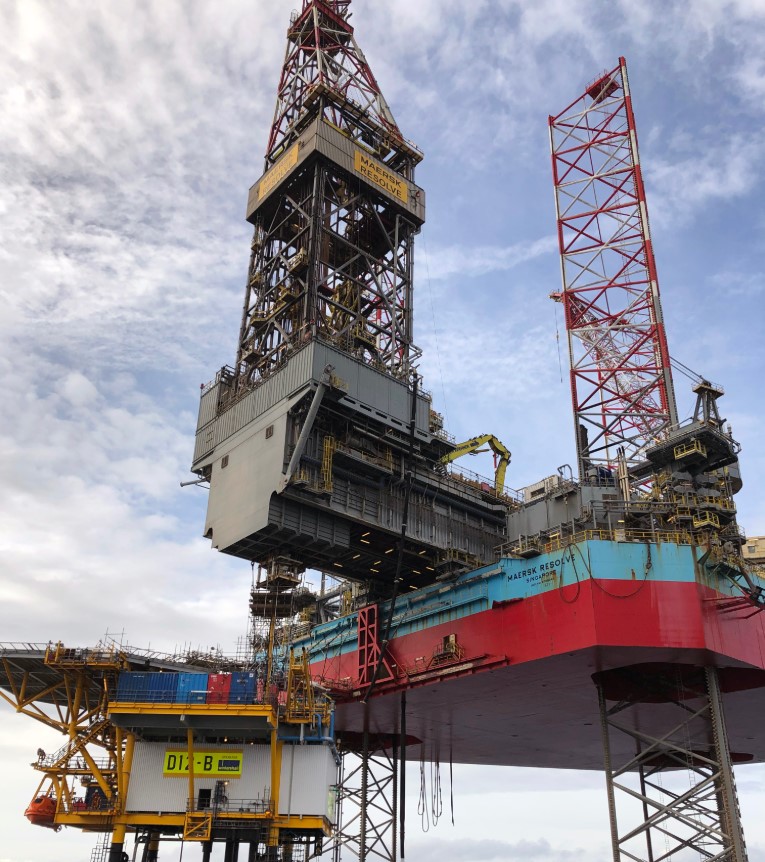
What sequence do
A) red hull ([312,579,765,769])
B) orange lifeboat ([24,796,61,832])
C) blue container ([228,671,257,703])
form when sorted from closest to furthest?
1. orange lifeboat ([24,796,61,832])
2. blue container ([228,671,257,703])
3. red hull ([312,579,765,769])

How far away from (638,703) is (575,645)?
783cm

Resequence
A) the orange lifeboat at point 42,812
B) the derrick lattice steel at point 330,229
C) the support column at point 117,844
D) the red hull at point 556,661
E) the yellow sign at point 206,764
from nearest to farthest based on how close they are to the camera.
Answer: the support column at point 117,844, the orange lifeboat at point 42,812, the yellow sign at point 206,764, the red hull at point 556,661, the derrick lattice steel at point 330,229

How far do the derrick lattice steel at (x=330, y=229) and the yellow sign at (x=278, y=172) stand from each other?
0.33 ft

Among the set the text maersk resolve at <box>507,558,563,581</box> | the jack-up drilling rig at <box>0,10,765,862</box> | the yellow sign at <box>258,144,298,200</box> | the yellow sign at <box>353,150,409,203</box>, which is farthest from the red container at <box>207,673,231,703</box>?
the yellow sign at <box>353,150,409,203</box>

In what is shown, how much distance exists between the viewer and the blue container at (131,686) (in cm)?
3391

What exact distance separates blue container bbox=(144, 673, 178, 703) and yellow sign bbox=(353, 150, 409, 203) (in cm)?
3032

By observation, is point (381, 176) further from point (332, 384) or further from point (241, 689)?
point (241, 689)

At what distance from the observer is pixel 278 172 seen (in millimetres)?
50750

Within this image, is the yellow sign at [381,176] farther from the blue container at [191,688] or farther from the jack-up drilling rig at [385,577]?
the blue container at [191,688]

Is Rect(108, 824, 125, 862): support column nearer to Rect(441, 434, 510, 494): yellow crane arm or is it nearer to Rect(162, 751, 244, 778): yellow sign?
Rect(162, 751, 244, 778): yellow sign

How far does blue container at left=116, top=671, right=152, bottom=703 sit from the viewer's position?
33906 mm

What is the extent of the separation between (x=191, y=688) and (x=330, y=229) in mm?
26832

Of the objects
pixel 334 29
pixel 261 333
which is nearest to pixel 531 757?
pixel 261 333

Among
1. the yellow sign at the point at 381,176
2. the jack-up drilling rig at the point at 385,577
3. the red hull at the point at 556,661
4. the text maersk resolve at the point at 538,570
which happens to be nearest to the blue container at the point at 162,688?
the jack-up drilling rig at the point at 385,577
